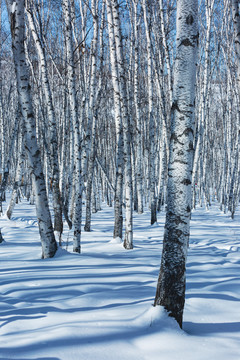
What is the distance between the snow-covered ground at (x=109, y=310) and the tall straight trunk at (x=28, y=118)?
0.45 metres

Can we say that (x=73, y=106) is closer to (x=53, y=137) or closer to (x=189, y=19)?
(x=53, y=137)

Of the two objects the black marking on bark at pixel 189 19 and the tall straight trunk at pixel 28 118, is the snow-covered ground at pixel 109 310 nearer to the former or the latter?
the tall straight trunk at pixel 28 118

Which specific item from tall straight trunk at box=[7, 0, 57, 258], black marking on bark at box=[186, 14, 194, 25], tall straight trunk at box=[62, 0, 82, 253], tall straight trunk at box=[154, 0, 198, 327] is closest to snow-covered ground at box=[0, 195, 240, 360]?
tall straight trunk at box=[154, 0, 198, 327]

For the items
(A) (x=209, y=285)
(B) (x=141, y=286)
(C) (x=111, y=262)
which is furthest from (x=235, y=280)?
(C) (x=111, y=262)

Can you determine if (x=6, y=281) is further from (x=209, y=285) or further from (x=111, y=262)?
(x=209, y=285)

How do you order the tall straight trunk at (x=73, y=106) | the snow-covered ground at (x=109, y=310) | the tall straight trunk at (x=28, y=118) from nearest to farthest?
the snow-covered ground at (x=109, y=310) < the tall straight trunk at (x=28, y=118) < the tall straight trunk at (x=73, y=106)

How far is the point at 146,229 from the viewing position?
30.6 ft

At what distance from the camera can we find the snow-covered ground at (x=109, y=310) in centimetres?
195

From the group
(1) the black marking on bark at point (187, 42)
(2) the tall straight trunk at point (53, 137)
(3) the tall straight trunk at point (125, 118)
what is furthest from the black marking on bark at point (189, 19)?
(2) the tall straight trunk at point (53, 137)

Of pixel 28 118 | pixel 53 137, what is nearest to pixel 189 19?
pixel 28 118

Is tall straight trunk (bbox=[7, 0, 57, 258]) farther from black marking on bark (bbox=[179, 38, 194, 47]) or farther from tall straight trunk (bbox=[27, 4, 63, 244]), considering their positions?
black marking on bark (bbox=[179, 38, 194, 47])

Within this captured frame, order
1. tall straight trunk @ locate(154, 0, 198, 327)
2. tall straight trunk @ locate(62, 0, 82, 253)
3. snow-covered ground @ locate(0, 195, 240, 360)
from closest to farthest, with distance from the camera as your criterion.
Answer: snow-covered ground @ locate(0, 195, 240, 360), tall straight trunk @ locate(154, 0, 198, 327), tall straight trunk @ locate(62, 0, 82, 253)

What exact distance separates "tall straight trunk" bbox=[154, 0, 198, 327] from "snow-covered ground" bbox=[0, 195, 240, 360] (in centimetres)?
22

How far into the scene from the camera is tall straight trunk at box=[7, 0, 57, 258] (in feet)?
14.3
